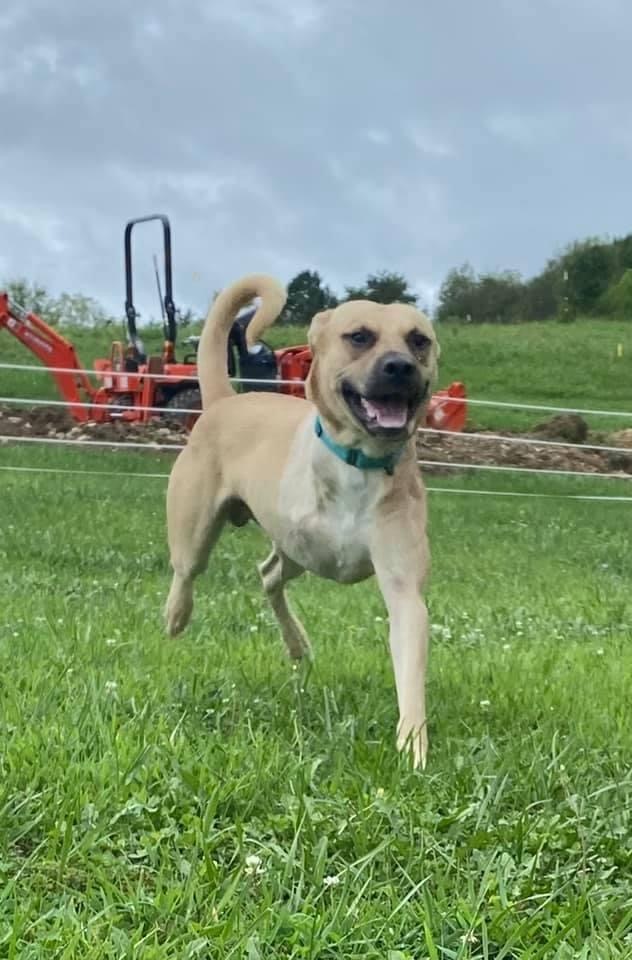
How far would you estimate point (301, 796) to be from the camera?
263 centimetres

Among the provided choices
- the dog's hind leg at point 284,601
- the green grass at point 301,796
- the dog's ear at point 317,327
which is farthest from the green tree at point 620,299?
the dog's ear at point 317,327

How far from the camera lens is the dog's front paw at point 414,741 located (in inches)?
120

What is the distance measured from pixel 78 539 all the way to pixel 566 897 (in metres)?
6.30

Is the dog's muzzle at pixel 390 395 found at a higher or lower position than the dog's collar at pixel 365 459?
higher

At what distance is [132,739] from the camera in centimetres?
304

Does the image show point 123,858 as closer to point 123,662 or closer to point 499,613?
point 123,662

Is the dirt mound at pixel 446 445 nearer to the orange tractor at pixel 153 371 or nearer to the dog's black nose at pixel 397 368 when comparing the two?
the orange tractor at pixel 153 371

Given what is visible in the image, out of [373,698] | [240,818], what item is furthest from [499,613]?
[240,818]

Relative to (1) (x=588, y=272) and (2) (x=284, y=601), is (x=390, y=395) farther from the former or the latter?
(1) (x=588, y=272)

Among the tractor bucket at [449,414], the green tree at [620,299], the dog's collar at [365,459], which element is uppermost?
the green tree at [620,299]

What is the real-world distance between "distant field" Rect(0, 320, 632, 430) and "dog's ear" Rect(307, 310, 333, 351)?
18872mm

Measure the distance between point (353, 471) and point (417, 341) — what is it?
51 cm

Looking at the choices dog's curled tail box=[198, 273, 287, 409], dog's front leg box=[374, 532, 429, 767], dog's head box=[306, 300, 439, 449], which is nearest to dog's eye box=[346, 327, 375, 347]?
dog's head box=[306, 300, 439, 449]

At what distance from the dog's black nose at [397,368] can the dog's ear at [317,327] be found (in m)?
0.47
